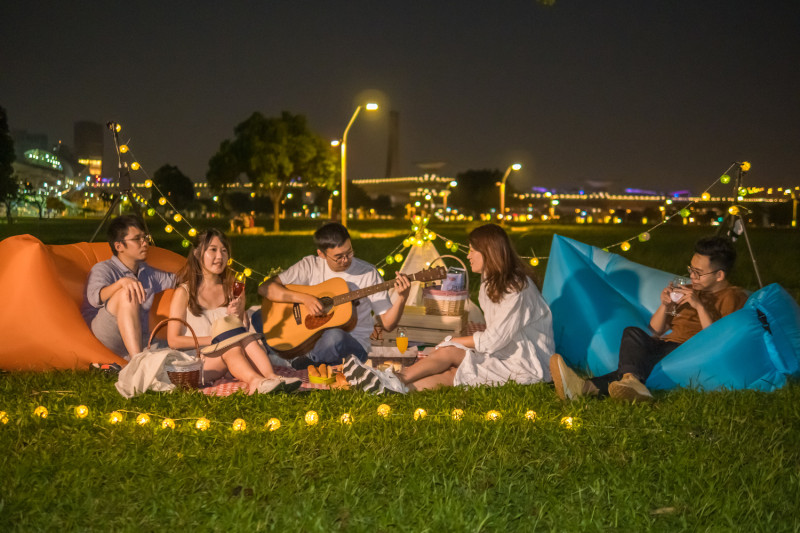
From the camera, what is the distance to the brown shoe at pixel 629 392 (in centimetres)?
499

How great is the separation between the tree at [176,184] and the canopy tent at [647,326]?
93.0 metres

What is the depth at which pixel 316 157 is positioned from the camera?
42062mm

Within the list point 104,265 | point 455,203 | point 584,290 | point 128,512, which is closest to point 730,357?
point 584,290

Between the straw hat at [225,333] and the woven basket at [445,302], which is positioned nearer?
the straw hat at [225,333]

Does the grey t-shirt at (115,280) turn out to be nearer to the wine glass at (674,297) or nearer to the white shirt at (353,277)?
the white shirt at (353,277)

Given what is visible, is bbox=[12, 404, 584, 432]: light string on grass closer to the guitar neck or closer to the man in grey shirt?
the man in grey shirt

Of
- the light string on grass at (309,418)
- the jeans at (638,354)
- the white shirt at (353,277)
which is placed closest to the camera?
the light string on grass at (309,418)

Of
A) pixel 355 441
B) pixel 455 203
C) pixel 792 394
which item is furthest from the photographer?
pixel 455 203

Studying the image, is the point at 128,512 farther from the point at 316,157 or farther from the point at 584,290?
the point at 316,157

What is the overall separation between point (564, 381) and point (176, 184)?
9821 centimetres

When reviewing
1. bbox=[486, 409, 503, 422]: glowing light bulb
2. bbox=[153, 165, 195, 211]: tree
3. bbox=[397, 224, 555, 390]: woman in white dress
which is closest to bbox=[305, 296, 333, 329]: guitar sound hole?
bbox=[397, 224, 555, 390]: woman in white dress

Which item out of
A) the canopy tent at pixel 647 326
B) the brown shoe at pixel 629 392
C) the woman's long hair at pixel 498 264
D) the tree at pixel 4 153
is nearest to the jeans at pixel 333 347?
the woman's long hair at pixel 498 264

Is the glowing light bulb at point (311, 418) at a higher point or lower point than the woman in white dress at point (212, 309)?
lower

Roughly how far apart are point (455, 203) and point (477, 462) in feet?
369
